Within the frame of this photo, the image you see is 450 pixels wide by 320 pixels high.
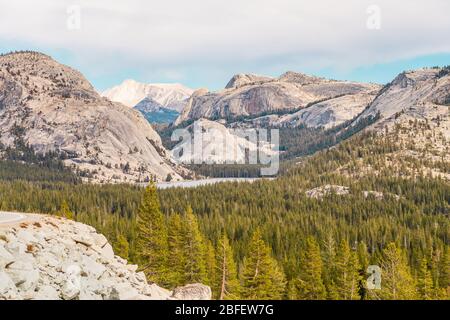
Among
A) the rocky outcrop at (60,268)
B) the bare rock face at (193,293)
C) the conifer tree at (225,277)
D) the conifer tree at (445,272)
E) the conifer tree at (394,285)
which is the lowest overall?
the conifer tree at (445,272)

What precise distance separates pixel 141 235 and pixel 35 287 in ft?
143

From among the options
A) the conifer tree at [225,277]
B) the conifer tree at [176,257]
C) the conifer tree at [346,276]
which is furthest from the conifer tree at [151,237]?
the conifer tree at [346,276]

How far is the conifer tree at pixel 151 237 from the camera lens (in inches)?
2985

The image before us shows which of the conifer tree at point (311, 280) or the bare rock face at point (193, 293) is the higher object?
→ the bare rock face at point (193, 293)

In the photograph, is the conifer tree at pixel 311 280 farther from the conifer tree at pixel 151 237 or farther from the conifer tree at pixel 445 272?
the conifer tree at pixel 445 272

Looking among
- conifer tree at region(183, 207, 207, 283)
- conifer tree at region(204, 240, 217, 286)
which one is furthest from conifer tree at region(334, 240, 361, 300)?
conifer tree at region(183, 207, 207, 283)

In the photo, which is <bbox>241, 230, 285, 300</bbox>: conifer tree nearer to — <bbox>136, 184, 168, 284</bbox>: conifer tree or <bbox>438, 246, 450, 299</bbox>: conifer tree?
<bbox>136, 184, 168, 284</bbox>: conifer tree

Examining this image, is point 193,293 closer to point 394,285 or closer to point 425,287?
point 394,285

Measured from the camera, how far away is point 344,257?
3307 inches

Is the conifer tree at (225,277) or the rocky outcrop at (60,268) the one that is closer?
the rocky outcrop at (60,268)

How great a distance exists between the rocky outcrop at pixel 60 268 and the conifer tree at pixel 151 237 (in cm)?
2845

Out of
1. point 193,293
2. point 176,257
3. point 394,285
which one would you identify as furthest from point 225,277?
point 193,293
